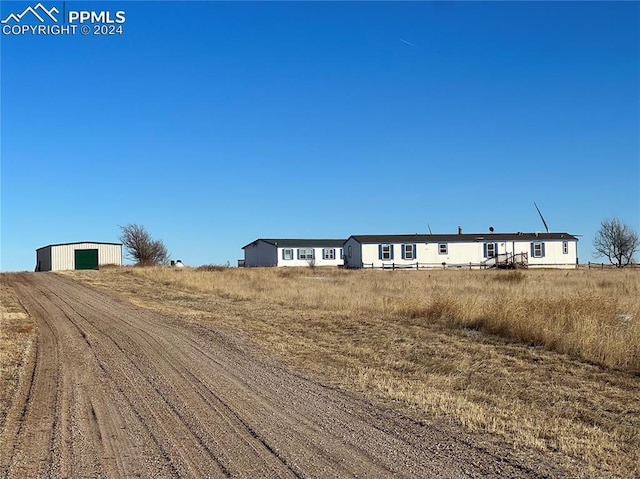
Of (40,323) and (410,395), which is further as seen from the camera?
(40,323)

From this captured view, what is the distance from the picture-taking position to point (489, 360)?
1132cm

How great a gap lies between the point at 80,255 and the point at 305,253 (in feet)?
69.2

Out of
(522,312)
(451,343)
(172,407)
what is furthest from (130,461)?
(522,312)

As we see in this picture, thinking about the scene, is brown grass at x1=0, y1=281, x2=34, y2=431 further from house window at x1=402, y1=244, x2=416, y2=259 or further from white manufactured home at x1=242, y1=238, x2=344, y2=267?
white manufactured home at x1=242, y1=238, x2=344, y2=267

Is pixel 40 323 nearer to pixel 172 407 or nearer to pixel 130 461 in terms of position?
pixel 172 407

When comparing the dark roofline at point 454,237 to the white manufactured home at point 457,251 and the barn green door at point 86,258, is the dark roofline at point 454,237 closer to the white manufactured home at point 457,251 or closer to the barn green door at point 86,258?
the white manufactured home at point 457,251

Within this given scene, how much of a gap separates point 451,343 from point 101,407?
7.59 meters

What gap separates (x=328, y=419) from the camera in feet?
23.1

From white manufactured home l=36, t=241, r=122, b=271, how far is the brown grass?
33.5 meters

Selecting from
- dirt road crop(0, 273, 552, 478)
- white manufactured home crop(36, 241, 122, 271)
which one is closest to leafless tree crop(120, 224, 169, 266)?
white manufactured home crop(36, 241, 122, 271)

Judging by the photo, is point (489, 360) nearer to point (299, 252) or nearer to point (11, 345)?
point (11, 345)

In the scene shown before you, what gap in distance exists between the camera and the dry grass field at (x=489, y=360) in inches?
264

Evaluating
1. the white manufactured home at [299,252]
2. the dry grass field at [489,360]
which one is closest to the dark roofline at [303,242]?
the white manufactured home at [299,252]

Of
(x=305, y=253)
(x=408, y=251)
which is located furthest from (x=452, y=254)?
(x=305, y=253)
